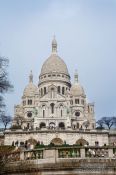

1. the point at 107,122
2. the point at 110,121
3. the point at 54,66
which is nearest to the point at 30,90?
the point at 54,66

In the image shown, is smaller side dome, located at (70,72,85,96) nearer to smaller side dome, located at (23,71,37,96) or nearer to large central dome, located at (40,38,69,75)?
large central dome, located at (40,38,69,75)

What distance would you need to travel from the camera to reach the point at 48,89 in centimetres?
13962

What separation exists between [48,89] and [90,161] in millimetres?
122711

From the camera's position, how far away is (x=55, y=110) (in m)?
131

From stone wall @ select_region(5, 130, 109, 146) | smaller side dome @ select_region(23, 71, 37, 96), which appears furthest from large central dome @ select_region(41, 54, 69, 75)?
stone wall @ select_region(5, 130, 109, 146)

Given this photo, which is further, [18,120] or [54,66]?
[54,66]

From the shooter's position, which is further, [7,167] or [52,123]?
[52,123]

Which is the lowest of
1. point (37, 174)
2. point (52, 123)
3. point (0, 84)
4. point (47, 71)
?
point (37, 174)

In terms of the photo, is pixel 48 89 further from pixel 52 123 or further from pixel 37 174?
pixel 37 174

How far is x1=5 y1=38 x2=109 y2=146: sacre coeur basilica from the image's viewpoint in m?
101

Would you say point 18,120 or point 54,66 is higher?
point 54,66

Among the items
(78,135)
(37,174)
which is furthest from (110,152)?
(78,135)

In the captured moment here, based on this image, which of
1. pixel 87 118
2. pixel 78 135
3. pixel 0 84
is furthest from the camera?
pixel 87 118

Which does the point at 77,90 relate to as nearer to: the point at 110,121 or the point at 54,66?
the point at 54,66
